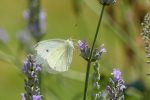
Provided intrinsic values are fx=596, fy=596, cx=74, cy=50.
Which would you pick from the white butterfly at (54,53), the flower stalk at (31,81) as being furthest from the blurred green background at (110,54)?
the flower stalk at (31,81)

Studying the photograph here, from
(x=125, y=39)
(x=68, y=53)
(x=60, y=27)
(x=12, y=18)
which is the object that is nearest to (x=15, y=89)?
(x=60, y=27)

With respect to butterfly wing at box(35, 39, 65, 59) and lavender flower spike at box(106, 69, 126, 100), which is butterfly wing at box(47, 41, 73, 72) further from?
lavender flower spike at box(106, 69, 126, 100)

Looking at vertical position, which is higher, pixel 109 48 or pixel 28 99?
pixel 109 48

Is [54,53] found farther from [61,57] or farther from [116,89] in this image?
[116,89]

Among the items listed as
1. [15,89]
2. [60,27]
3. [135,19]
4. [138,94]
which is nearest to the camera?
[138,94]

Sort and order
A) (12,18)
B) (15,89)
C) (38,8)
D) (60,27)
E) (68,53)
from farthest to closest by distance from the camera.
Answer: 1. (12,18)
2. (60,27)
3. (15,89)
4. (38,8)
5. (68,53)

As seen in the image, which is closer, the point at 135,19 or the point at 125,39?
the point at 125,39

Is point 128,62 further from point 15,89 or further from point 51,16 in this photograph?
point 51,16

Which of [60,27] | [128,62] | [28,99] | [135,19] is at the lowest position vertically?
Answer: [28,99]
